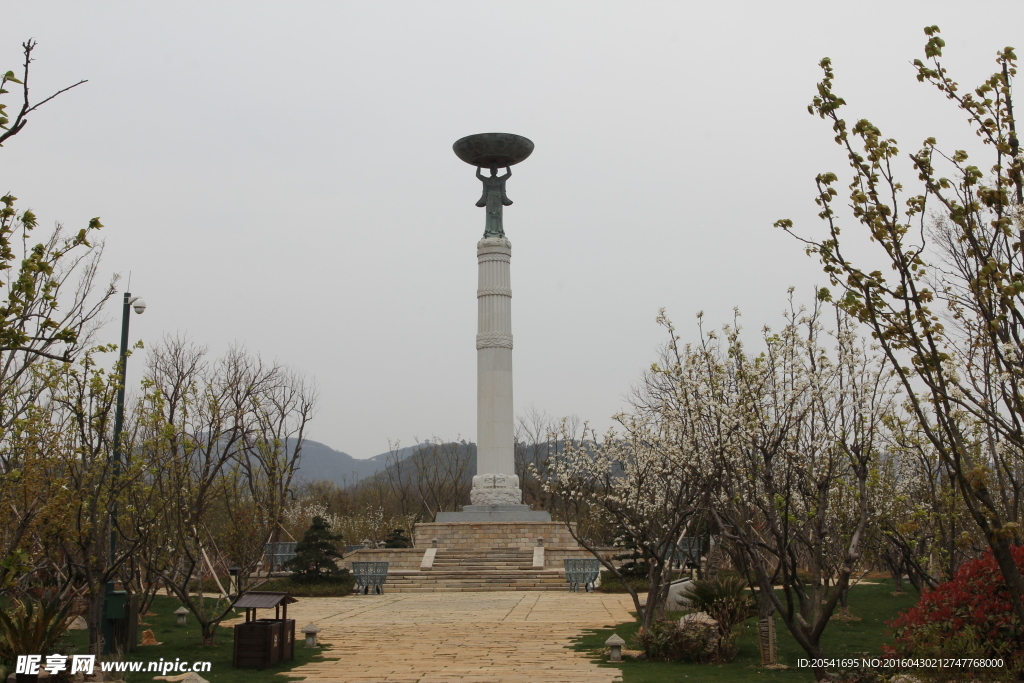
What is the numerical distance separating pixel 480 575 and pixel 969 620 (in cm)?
2024

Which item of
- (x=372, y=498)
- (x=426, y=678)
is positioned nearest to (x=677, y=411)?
(x=426, y=678)

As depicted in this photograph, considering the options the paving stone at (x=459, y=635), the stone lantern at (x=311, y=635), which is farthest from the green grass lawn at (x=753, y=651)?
the stone lantern at (x=311, y=635)

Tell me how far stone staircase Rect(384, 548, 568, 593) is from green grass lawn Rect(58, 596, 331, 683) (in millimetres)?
10270

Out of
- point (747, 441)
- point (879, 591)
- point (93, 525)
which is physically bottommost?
point (879, 591)

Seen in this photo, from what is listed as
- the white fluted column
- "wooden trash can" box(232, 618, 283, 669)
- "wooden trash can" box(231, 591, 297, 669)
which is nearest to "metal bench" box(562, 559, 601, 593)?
the white fluted column

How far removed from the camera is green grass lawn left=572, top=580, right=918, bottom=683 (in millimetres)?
10906

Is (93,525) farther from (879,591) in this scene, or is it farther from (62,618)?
(879,591)

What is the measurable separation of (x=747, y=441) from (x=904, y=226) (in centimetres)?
344

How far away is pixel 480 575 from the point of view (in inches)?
1120

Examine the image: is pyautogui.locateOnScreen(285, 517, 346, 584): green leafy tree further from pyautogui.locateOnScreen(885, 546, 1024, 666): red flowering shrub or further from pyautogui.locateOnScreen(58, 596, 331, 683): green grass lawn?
pyautogui.locateOnScreen(885, 546, 1024, 666): red flowering shrub

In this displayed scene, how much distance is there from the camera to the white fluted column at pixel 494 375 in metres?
34.8

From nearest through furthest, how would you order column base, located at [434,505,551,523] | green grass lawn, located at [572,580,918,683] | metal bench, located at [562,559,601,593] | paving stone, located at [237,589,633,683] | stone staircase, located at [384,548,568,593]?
green grass lawn, located at [572,580,918,683] < paving stone, located at [237,589,633,683] < metal bench, located at [562,559,601,593] < stone staircase, located at [384,548,568,593] < column base, located at [434,505,551,523]

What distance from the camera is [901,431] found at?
12180 millimetres

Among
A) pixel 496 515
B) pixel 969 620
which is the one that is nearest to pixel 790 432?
pixel 969 620
